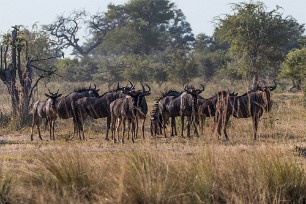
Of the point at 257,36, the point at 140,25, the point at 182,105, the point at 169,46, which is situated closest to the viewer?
the point at 182,105

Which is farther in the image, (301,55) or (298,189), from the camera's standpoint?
(301,55)

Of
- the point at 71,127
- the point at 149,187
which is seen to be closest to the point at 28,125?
the point at 71,127

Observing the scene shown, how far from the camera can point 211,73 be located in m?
51.9

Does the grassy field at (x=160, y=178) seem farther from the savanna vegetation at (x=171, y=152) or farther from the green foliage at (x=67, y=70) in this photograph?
the green foliage at (x=67, y=70)

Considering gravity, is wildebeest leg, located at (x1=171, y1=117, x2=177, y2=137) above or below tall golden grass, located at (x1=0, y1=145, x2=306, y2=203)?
above

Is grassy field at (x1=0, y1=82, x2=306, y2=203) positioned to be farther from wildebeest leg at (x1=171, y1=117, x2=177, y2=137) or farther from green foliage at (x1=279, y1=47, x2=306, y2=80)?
green foliage at (x1=279, y1=47, x2=306, y2=80)

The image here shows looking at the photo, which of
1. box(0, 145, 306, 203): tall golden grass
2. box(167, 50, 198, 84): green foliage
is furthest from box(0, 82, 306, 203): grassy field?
box(167, 50, 198, 84): green foliage

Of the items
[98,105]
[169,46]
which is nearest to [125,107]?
[98,105]

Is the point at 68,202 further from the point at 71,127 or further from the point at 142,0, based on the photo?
the point at 142,0

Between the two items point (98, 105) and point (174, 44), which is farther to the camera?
point (174, 44)

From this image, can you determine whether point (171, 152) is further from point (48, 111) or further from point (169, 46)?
point (169, 46)

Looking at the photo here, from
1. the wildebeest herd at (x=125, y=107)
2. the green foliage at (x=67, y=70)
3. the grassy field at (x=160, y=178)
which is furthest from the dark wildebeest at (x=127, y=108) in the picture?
the green foliage at (x=67, y=70)

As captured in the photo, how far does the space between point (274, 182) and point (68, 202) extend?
113 inches

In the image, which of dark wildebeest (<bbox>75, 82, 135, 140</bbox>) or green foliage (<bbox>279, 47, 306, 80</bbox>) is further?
green foliage (<bbox>279, 47, 306, 80</bbox>)
